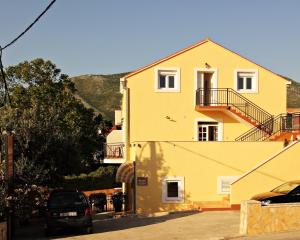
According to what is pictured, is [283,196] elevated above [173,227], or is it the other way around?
[283,196]

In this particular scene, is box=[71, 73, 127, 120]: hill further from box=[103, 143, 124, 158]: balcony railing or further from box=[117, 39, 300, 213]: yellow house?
box=[117, 39, 300, 213]: yellow house

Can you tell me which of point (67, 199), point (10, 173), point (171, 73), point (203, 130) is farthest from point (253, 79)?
point (10, 173)

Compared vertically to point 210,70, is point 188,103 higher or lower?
lower

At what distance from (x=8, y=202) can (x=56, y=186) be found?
168 inches

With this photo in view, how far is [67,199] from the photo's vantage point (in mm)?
18703

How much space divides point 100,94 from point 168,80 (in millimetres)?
150352

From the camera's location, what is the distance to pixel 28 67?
48438mm

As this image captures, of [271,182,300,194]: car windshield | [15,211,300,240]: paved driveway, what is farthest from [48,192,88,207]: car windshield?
[271,182,300,194]: car windshield

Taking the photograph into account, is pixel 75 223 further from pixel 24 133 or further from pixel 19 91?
pixel 19 91

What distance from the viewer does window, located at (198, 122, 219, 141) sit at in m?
30.3

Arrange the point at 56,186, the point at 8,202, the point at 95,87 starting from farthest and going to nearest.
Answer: the point at 95,87
the point at 56,186
the point at 8,202

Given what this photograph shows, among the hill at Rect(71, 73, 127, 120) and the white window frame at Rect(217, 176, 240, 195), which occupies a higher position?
the hill at Rect(71, 73, 127, 120)

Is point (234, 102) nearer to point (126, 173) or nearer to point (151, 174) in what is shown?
point (151, 174)

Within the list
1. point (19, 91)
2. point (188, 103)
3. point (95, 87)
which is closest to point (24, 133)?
point (188, 103)
